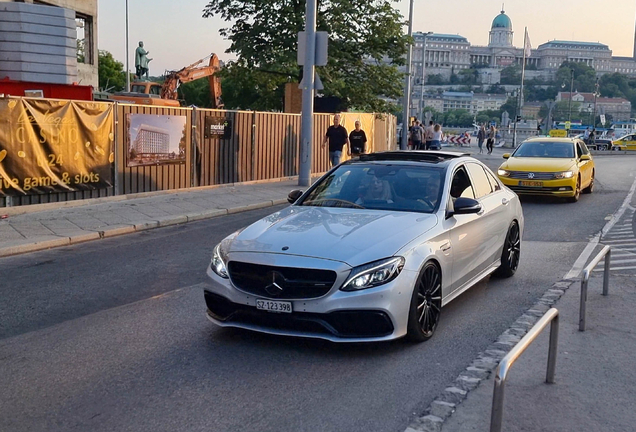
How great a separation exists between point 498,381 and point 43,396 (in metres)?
2.97

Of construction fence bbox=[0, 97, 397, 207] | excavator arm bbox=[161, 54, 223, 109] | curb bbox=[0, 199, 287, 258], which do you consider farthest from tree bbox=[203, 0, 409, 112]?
curb bbox=[0, 199, 287, 258]

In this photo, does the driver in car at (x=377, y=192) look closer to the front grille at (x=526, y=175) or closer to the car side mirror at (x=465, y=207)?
the car side mirror at (x=465, y=207)

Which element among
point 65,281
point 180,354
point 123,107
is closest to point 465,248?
point 180,354

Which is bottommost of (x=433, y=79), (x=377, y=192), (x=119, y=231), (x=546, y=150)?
(x=119, y=231)

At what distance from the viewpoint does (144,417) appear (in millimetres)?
4672

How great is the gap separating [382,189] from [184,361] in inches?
104

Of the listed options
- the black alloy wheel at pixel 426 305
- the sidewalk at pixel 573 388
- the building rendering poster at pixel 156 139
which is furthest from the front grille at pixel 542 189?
the black alloy wheel at pixel 426 305

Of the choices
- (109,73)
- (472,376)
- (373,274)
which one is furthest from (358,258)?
(109,73)

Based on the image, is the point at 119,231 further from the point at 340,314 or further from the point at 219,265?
the point at 340,314

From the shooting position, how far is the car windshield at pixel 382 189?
715 centimetres

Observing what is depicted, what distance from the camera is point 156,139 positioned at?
55.1 feet

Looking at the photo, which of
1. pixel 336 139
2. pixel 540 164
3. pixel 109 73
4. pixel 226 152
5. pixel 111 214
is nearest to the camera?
pixel 111 214

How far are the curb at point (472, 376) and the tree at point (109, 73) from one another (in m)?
64.4

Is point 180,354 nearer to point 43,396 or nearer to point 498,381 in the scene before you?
point 43,396
